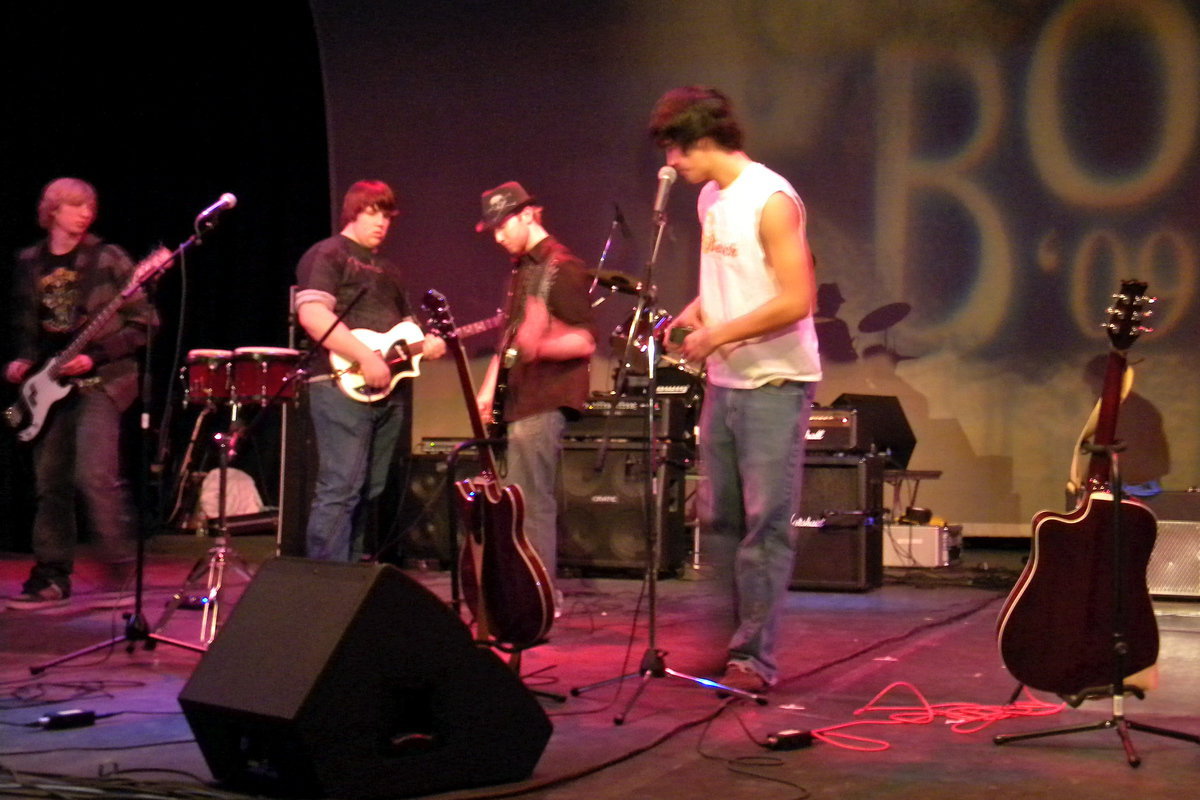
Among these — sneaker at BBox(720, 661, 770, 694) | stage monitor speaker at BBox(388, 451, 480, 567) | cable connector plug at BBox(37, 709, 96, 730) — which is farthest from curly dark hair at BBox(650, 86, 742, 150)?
stage monitor speaker at BBox(388, 451, 480, 567)

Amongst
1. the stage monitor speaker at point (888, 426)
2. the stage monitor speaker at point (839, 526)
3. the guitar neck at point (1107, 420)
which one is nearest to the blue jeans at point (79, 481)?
the stage monitor speaker at point (839, 526)

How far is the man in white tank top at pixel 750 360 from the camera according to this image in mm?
3918

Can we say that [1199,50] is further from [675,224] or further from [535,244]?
[535,244]

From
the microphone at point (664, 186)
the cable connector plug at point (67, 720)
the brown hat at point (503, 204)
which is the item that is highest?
the brown hat at point (503, 204)

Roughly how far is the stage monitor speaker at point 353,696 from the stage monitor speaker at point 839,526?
4297 mm

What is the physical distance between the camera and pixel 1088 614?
11.2 feet

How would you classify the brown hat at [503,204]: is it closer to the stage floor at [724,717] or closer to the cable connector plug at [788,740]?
the stage floor at [724,717]

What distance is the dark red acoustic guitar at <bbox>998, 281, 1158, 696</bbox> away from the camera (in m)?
3.41

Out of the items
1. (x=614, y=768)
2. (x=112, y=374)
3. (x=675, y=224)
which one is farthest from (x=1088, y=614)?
(x=675, y=224)

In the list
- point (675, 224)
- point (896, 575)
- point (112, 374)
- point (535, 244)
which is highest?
point (675, 224)

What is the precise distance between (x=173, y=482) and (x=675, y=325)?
651cm

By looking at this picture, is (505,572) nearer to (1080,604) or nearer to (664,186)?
(664,186)

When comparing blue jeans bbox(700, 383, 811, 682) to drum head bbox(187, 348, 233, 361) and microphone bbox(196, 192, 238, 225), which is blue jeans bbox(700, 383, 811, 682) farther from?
drum head bbox(187, 348, 233, 361)

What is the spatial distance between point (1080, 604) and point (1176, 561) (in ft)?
12.2
